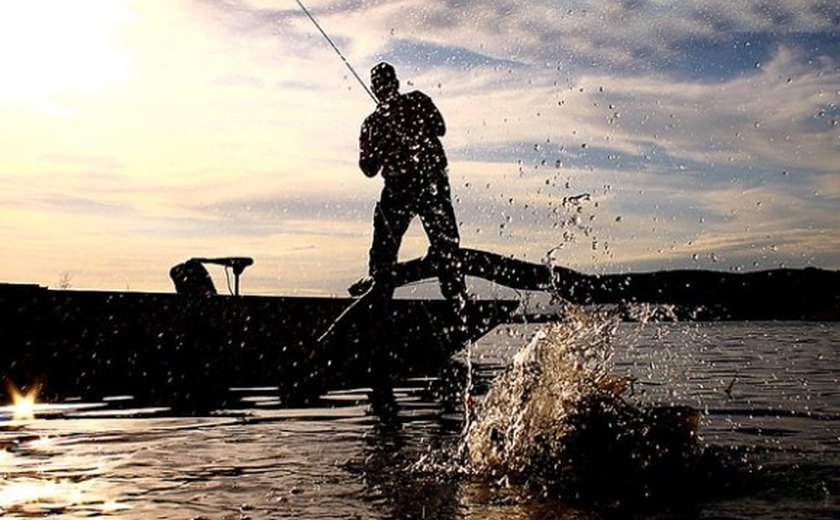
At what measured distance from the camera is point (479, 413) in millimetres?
8344

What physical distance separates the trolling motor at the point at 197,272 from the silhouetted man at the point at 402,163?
7.54 meters

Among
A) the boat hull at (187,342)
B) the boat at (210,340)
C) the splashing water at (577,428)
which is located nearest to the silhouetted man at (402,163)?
the boat at (210,340)

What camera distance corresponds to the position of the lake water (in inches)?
234

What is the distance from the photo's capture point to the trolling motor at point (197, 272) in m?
18.5

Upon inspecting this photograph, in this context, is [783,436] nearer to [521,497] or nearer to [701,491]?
[701,491]

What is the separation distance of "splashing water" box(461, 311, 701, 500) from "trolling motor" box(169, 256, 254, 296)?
436 inches

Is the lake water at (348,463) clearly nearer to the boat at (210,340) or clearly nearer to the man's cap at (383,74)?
the boat at (210,340)

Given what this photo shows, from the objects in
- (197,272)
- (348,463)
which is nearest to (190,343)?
(197,272)

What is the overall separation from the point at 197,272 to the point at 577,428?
43.3ft

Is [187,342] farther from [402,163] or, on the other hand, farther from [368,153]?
[402,163]

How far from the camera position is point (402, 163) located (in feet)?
37.1

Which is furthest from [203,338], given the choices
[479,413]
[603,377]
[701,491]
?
[701,491]

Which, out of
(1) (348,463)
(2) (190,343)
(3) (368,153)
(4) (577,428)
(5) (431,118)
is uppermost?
(5) (431,118)

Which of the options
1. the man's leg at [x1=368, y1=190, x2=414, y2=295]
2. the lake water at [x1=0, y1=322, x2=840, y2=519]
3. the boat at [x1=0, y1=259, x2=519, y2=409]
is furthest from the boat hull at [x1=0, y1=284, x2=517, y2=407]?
the lake water at [x1=0, y1=322, x2=840, y2=519]
